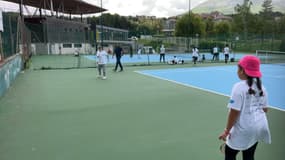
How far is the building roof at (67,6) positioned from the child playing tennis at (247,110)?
41.7 metres

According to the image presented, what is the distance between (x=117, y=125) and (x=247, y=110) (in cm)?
353

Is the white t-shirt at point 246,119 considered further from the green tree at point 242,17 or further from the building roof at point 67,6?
the green tree at point 242,17

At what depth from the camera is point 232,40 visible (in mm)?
33625

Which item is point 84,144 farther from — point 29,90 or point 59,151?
point 29,90

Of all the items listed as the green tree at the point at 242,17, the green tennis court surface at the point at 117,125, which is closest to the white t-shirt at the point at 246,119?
the green tennis court surface at the point at 117,125

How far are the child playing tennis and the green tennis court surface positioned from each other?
1.59 metres

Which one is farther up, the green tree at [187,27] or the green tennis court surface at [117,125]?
the green tree at [187,27]

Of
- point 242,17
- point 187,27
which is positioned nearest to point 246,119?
point 187,27

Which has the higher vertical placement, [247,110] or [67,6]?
[67,6]

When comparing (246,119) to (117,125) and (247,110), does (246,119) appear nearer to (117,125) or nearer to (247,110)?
(247,110)

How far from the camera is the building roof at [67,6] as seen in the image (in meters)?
43.5

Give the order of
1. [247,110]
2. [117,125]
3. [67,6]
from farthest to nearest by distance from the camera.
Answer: [67,6]
[117,125]
[247,110]

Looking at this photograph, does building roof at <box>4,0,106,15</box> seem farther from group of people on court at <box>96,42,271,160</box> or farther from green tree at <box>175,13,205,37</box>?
group of people on court at <box>96,42,271,160</box>

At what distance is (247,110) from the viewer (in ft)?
7.98
